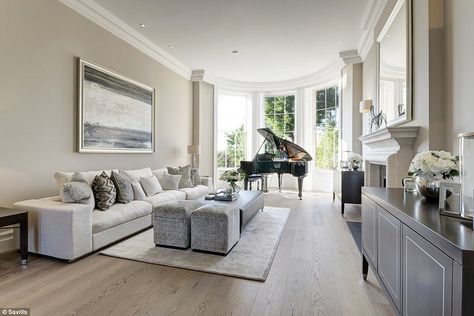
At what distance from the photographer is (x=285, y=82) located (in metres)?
7.79

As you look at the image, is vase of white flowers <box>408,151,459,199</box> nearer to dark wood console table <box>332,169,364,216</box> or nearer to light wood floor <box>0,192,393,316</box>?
light wood floor <box>0,192,393,316</box>

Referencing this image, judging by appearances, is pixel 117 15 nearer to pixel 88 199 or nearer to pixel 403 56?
pixel 88 199

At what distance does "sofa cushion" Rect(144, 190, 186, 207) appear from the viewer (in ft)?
12.6

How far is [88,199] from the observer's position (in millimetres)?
2936

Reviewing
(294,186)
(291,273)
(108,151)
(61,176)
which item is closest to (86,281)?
(61,176)

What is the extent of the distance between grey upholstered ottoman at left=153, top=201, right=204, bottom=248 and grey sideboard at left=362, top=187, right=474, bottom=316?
1920 millimetres

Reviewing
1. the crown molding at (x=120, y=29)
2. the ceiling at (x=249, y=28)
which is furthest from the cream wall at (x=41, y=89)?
the ceiling at (x=249, y=28)

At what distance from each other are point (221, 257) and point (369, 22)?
4299 mm

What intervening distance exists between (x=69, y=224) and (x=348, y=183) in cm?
418

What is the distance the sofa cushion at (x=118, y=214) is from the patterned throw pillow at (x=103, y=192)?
7 cm

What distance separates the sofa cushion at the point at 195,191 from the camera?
4.62 meters

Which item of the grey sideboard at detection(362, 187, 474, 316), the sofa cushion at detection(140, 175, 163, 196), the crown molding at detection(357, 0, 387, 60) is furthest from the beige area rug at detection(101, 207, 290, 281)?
the crown molding at detection(357, 0, 387, 60)

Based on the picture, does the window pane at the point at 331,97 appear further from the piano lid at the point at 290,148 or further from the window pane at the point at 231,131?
the window pane at the point at 231,131

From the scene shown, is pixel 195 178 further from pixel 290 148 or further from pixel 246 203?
pixel 290 148
